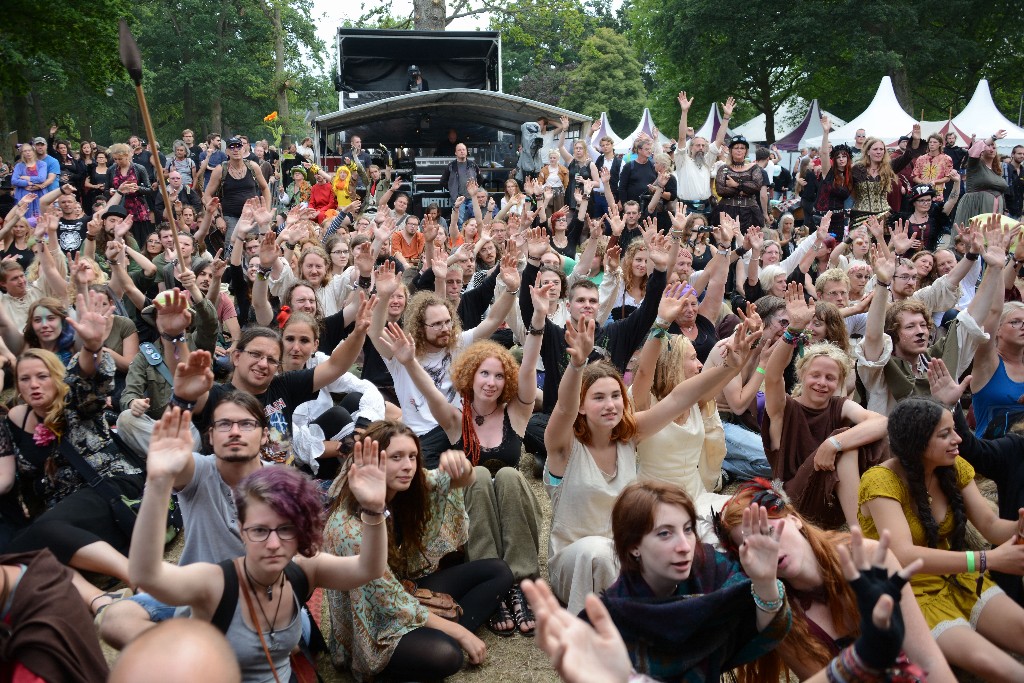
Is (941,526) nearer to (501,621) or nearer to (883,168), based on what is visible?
(501,621)

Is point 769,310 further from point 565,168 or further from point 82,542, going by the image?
point 565,168

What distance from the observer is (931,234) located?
419 inches

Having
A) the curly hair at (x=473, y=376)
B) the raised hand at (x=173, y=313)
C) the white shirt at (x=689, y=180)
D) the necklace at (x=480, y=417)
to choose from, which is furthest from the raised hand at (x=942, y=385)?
the white shirt at (x=689, y=180)

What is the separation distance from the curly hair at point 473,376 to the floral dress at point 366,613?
0.76m

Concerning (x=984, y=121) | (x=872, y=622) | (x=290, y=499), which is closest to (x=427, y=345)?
(x=290, y=499)

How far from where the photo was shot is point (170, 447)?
2.54 metres

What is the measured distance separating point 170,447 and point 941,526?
3026mm

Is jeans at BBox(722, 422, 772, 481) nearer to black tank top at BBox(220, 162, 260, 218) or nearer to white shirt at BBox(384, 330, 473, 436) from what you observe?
white shirt at BBox(384, 330, 473, 436)

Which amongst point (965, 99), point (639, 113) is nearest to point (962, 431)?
point (965, 99)

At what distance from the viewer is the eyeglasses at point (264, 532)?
101 inches

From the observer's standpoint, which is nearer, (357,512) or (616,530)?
(616,530)

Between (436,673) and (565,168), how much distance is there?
10985 millimetres

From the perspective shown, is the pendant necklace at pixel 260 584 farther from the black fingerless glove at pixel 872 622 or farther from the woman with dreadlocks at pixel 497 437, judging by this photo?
the black fingerless glove at pixel 872 622

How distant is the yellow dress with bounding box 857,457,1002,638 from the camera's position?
329 cm
